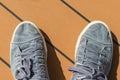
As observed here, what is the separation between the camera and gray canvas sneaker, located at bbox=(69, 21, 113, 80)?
161 centimetres

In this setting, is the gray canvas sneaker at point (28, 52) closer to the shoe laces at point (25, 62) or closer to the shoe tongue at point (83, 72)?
the shoe laces at point (25, 62)

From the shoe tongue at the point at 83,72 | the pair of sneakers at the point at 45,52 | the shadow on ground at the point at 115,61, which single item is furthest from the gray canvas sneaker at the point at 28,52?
the shadow on ground at the point at 115,61

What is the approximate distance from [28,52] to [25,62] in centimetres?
4

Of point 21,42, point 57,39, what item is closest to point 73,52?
point 57,39

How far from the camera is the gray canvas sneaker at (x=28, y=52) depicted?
162 centimetres

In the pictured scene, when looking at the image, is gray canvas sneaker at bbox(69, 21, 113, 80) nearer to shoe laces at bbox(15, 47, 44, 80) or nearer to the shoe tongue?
the shoe tongue

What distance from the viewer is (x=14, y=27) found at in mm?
1679

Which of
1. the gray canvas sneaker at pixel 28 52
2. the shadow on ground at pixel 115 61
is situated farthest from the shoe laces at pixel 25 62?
the shadow on ground at pixel 115 61

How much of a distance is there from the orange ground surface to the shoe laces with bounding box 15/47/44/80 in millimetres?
73

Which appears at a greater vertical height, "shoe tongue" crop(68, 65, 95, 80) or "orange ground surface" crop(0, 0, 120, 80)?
"orange ground surface" crop(0, 0, 120, 80)

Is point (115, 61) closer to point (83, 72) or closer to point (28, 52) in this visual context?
point (83, 72)

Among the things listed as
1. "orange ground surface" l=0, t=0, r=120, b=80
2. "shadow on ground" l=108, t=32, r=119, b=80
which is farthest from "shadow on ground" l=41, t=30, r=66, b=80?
"shadow on ground" l=108, t=32, r=119, b=80

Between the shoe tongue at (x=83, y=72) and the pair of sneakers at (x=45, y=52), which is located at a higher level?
the pair of sneakers at (x=45, y=52)

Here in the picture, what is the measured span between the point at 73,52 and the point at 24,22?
225 mm
